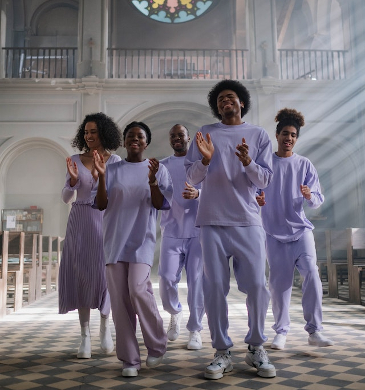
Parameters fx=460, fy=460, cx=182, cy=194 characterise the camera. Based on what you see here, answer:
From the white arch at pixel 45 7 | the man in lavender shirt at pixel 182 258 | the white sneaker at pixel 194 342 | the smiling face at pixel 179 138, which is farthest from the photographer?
the white arch at pixel 45 7

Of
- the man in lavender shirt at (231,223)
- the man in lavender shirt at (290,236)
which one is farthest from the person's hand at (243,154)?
the man in lavender shirt at (290,236)

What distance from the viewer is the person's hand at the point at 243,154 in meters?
2.43

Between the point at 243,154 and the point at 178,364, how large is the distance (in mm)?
Result: 1306

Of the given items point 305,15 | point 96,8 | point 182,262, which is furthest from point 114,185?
point 305,15

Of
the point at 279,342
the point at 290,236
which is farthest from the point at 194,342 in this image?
the point at 290,236

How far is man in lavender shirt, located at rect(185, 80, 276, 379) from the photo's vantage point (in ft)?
8.07

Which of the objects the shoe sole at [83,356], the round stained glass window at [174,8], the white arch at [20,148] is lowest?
the shoe sole at [83,356]

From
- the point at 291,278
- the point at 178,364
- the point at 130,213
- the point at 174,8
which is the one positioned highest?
the point at 174,8

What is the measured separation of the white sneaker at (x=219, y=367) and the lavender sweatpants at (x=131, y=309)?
1.15 feet

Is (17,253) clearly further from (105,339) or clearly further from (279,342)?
(279,342)

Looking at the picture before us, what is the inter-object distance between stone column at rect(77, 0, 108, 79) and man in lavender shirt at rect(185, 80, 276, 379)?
933 centimetres

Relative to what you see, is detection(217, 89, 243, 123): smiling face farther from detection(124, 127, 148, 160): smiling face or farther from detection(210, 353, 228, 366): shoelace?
detection(210, 353, 228, 366): shoelace

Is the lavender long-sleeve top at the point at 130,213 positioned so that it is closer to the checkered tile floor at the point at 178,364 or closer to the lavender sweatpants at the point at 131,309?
the lavender sweatpants at the point at 131,309

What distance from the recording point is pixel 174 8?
47.5 ft
